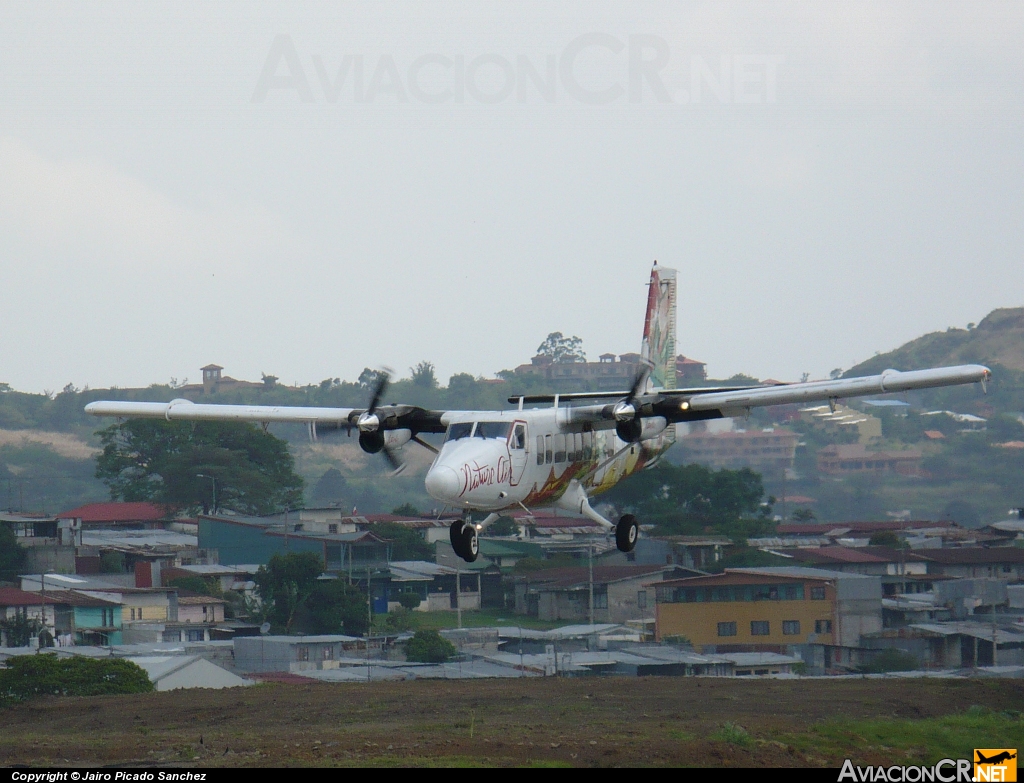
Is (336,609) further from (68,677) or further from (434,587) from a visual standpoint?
(68,677)

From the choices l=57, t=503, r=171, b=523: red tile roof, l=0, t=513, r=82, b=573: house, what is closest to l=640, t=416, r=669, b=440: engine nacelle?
l=0, t=513, r=82, b=573: house

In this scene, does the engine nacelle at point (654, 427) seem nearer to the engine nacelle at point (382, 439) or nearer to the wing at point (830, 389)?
the wing at point (830, 389)

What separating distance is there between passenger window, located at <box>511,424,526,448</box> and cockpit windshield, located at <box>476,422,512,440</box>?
153 millimetres

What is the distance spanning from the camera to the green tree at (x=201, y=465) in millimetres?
91188

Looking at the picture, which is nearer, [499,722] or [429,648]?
[499,722]

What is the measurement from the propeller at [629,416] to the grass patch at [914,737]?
7.16 m

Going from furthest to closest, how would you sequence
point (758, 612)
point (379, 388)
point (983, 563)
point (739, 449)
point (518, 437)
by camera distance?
point (739, 449), point (983, 563), point (758, 612), point (379, 388), point (518, 437)

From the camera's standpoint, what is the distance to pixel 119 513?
291ft

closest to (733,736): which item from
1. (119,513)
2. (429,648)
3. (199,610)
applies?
(429,648)

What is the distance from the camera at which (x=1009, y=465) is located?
292 feet

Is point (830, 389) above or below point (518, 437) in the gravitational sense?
above

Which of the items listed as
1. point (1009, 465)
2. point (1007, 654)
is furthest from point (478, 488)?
point (1009, 465)

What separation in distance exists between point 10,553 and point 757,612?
3901cm

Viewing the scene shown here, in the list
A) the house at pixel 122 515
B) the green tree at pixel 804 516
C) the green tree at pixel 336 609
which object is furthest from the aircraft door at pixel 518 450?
the house at pixel 122 515
